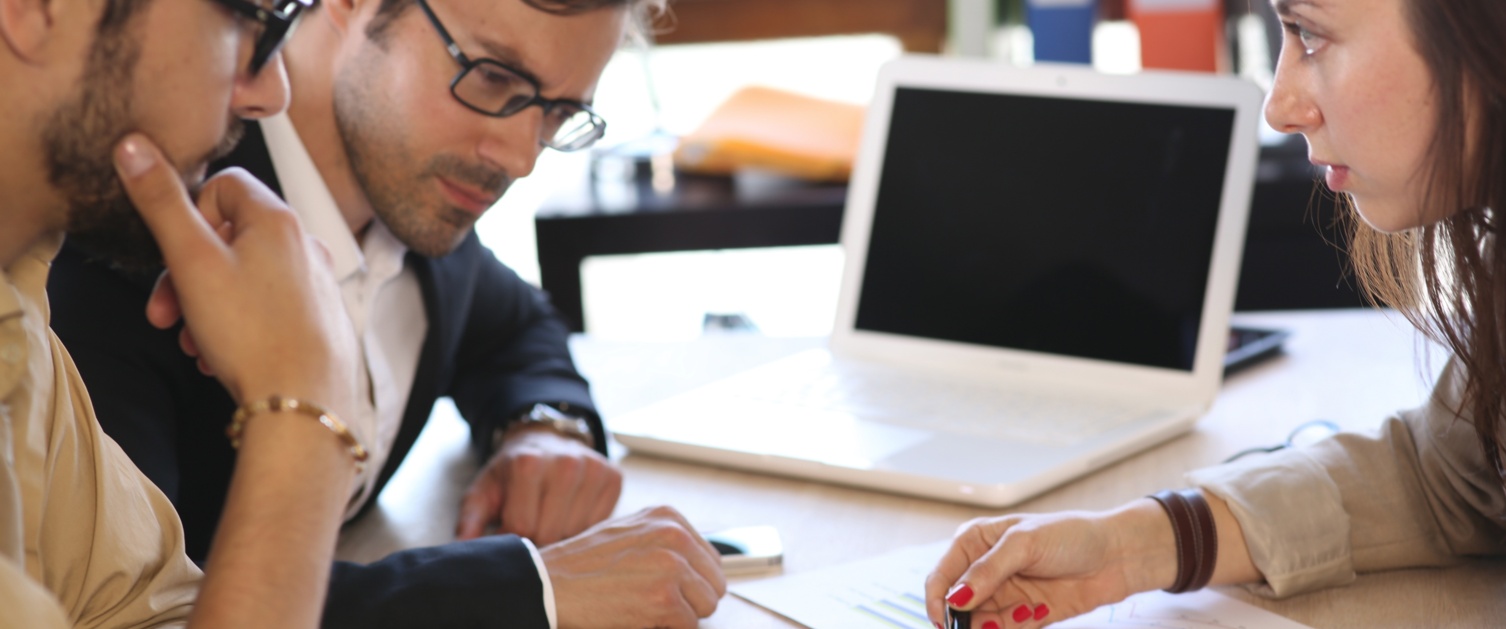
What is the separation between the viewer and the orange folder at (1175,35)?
2.58 m

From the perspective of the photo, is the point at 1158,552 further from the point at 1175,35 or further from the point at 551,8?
the point at 1175,35

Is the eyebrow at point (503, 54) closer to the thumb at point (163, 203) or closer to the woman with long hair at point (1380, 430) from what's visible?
the thumb at point (163, 203)

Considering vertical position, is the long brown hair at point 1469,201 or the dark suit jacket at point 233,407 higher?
the long brown hair at point 1469,201

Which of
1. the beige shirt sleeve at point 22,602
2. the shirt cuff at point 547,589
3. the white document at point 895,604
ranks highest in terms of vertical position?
the beige shirt sleeve at point 22,602

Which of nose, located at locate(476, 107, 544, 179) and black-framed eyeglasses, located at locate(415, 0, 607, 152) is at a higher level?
black-framed eyeglasses, located at locate(415, 0, 607, 152)

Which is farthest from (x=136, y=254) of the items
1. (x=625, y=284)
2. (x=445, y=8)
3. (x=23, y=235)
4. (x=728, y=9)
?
(x=625, y=284)

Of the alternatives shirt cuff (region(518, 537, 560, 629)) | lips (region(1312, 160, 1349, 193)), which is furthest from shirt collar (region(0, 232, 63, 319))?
lips (region(1312, 160, 1349, 193))

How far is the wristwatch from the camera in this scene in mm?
1375

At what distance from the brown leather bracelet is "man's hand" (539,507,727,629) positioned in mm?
336

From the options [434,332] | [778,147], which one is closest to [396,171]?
[434,332]

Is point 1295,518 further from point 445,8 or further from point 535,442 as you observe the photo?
point 445,8

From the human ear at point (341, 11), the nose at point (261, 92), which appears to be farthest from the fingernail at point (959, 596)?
the human ear at point (341, 11)

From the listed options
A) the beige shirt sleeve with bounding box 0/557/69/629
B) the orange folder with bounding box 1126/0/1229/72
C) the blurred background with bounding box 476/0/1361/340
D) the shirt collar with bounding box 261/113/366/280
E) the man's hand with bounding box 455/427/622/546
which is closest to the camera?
the beige shirt sleeve with bounding box 0/557/69/629

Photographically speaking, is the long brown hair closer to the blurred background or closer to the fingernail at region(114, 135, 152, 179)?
the fingernail at region(114, 135, 152, 179)
